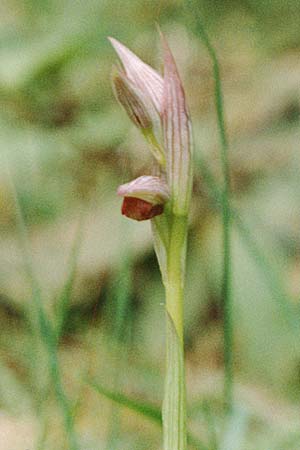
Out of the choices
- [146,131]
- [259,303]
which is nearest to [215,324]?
[259,303]

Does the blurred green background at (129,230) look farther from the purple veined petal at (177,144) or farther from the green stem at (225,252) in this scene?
the purple veined petal at (177,144)

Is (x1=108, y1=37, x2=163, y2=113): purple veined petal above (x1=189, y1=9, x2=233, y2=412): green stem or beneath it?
above

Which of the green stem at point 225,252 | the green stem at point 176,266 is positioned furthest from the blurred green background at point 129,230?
the green stem at point 176,266

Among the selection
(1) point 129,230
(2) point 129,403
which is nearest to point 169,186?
(2) point 129,403

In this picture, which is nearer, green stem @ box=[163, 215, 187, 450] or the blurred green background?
green stem @ box=[163, 215, 187, 450]

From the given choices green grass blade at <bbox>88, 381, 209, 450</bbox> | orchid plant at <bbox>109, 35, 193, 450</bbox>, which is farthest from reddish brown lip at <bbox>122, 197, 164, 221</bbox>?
green grass blade at <bbox>88, 381, 209, 450</bbox>

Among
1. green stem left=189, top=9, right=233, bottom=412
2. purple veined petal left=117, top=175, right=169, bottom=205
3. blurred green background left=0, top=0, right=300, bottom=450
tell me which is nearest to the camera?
purple veined petal left=117, top=175, right=169, bottom=205

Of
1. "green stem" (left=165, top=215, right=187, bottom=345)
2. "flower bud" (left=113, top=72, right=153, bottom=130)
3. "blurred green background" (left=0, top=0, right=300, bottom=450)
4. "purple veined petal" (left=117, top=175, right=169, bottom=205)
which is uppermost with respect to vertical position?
"flower bud" (left=113, top=72, right=153, bottom=130)

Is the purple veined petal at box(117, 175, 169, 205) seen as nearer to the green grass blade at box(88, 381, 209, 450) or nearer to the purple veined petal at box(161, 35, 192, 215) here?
the purple veined petal at box(161, 35, 192, 215)

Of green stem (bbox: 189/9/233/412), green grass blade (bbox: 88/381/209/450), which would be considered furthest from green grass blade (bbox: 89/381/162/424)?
green stem (bbox: 189/9/233/412)

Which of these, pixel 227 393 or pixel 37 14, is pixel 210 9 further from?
pixel 227 393

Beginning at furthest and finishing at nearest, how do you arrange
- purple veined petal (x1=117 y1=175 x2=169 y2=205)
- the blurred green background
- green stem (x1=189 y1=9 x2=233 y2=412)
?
the blurred green background, green stem (x1=189 y1=9 x2=233 y2=412), purple veined petal (x1=117 y1=175 x2=169 y2=205)
